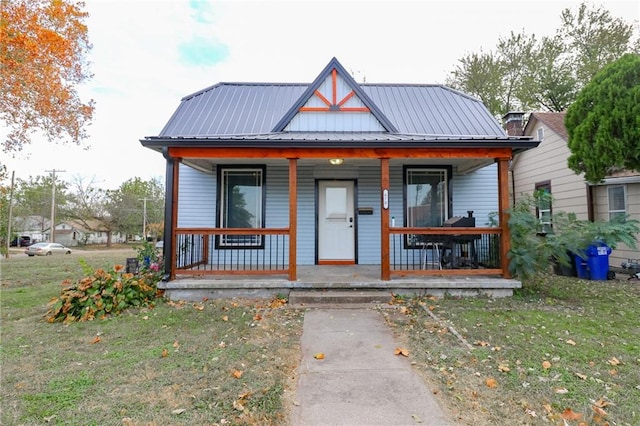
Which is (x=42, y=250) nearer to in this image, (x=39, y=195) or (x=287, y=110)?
(x=39, y=195)

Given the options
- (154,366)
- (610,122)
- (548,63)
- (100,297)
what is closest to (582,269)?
(610,122)

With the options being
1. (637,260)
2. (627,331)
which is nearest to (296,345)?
(627,331)

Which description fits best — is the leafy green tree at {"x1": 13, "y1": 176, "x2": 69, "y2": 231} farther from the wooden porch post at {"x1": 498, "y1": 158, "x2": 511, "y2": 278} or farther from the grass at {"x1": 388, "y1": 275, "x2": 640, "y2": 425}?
the wooden porch post at {"x1": 498, "y1": 158, "x2": 511, "y2": 278}

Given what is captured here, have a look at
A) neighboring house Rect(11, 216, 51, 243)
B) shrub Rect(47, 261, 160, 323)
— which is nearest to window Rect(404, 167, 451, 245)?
shrub Rect(47, 261, 160, 323)

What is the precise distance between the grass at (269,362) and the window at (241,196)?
2.68 metres

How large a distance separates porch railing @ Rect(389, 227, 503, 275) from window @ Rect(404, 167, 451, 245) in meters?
0.60

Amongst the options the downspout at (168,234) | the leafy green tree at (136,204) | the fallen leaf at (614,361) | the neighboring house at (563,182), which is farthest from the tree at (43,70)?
the leafy green tree at (136,204)

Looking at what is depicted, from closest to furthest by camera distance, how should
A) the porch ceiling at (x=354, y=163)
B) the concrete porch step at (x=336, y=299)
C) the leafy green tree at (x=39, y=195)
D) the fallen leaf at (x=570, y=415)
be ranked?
the fallen leaf at (x=570, y=415) → the concrete porch step at (x=336, y=299) → the porch ceiling at (x=354, y=163) → the leafy green tree at (x=39, y=195)

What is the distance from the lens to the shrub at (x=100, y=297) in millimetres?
4777

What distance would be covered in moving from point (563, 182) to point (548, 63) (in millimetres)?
10481

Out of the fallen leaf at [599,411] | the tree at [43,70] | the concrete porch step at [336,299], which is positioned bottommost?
the fallen leaf at [599,411]

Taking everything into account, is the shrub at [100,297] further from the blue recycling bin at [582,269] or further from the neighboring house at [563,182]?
the blue recycling bin at [582,269]

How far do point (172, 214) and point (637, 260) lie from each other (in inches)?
408

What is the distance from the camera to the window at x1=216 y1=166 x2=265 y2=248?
7.67m
